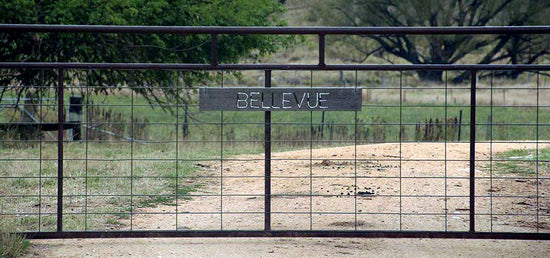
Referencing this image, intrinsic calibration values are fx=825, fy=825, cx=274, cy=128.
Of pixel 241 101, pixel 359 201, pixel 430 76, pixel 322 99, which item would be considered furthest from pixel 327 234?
pixel 430 76

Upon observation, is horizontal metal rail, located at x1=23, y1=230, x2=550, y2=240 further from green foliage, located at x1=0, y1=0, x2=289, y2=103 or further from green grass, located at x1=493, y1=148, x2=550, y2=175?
green foliage, located at x1=0, y1=0, x2=289, y2=103

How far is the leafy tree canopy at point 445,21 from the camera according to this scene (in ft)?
130

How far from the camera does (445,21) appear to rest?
4116 cm

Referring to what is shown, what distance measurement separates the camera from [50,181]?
11.3 meters

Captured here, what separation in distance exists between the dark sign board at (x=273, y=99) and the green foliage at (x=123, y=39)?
10856mm

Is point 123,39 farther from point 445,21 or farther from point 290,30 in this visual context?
point 445,21

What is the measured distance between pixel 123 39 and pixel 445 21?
24791 mm

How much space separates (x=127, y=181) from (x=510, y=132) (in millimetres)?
12268

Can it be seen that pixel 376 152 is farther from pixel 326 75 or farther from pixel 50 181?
pixel 326 75

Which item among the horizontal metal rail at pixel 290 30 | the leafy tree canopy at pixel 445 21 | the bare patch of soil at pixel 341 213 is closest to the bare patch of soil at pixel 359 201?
the bare patch of soil at pixel 341 213

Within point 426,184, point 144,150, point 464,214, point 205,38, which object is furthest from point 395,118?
point 464,214

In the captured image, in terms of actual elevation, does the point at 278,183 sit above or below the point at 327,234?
above

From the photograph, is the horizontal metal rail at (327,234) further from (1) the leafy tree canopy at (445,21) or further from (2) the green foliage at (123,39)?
(1) the leafy tree canopy at (445,21)

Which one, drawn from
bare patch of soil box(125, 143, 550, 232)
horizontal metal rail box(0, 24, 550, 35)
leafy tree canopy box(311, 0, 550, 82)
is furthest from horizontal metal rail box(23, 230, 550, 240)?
leafy tree canopy box(311, 0, 550, 82)
